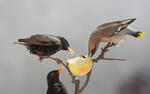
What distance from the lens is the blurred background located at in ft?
3.18

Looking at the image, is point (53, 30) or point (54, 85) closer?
point (54, 85)

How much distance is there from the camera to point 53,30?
101 cm

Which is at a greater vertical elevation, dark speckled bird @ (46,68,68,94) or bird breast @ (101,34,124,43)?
bird breast @ (101,34,124,43)

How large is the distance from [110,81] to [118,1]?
17.8 inches

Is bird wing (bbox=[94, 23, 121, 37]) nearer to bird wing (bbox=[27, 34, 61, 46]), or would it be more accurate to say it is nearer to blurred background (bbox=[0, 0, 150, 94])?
bird wing (bbox=[27, 34, 61, 46])

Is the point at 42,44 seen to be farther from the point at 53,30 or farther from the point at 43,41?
the point at 53,30

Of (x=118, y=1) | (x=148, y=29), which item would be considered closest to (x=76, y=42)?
(x=118, y=1)

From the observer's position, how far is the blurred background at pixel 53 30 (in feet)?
3.18

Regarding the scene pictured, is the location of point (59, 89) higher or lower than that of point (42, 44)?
lower

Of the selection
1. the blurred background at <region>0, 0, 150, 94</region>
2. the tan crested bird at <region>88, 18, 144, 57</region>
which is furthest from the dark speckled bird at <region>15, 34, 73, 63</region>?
the blurred background at <region>0, 0, 150, 94</region>

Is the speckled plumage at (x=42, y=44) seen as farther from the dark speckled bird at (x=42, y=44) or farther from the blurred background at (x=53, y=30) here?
the blurred background at (x=53, y=30)

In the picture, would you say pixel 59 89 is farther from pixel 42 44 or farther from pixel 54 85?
pixel 42 44

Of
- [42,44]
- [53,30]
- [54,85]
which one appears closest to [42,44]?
[42,44]

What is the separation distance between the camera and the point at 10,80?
0.99 meters
